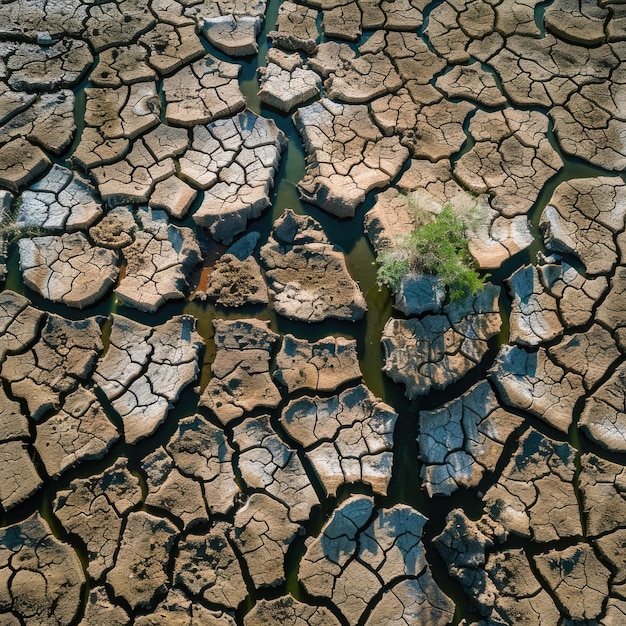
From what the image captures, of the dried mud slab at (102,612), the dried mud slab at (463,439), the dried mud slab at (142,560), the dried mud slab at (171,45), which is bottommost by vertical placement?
the dried mud slab at (102,612)

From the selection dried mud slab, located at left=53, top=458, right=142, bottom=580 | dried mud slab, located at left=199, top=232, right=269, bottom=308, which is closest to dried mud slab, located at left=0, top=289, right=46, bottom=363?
dried mud slab, located at left=53, top=458, right=142, bottom=580

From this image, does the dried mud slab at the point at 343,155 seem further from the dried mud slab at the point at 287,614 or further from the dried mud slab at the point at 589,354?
Result: the dried mud slab at the point at 287,614

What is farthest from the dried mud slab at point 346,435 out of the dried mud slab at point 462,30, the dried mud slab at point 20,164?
the dried mud slab at point 462,30

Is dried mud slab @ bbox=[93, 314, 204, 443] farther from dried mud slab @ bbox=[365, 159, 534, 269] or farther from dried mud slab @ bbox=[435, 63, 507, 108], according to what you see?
dried mud slab @ bbox=[435, 63, 507, 108]

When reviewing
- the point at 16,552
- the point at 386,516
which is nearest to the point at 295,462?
the point at 386,516

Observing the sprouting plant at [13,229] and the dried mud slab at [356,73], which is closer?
the sprouting plant at [13,229]

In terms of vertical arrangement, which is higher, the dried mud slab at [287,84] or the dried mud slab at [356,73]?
the dried mud slab at [356,73]
